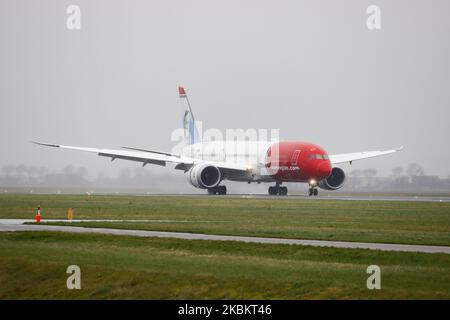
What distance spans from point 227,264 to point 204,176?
53.1 meters

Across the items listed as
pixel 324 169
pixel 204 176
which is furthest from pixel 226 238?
pixel 204 176

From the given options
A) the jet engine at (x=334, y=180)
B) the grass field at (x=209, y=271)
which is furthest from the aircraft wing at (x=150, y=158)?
the grass field at (x=209, y=271)

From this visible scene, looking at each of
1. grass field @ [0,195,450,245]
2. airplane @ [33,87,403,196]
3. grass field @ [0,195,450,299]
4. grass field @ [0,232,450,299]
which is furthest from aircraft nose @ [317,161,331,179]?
grass field @ [0,232,450,299]

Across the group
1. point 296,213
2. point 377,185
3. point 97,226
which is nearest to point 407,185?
point 377,185

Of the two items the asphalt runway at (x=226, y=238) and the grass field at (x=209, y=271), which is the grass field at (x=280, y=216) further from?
the grass field at (x=209, y=271)

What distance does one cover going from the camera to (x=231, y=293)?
87.6 ft

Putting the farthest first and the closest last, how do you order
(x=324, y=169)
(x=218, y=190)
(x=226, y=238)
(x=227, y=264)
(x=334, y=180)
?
(x=218, y=190)
(x=334, y=180)
(x=324, y=169)
(x=226, y=238)
(x=227, y=264)

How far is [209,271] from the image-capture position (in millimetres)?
29047

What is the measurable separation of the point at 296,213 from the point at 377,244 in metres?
19.2

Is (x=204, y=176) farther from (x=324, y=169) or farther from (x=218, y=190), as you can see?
(x=324, y=169)

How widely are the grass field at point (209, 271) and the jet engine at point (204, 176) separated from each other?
45646mm

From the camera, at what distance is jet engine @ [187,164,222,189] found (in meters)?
82.4

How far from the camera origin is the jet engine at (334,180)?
84.6 m
